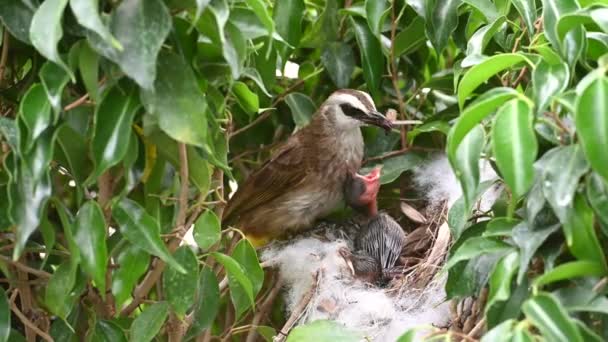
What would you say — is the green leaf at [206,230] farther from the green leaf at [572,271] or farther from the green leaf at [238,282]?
the green leaf at [572,271]

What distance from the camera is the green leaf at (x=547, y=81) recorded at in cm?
119

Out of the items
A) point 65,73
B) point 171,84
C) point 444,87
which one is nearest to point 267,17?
point 171,84

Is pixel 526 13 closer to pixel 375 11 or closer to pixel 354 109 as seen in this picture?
pixel 375 11

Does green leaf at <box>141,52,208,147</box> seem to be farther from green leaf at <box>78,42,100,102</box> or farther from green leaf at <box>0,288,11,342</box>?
green leaf at <box>0,288,11,342</box>

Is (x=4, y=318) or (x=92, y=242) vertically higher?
(x=92, y=242)

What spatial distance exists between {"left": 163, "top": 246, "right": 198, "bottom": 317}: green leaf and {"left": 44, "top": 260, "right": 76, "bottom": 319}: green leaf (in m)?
0.14

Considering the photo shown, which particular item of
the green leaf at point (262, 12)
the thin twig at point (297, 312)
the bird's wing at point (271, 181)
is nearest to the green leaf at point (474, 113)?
the green leaf at point (262, 12)

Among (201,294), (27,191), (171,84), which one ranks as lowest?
(201,294)

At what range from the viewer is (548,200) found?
1.17 meters

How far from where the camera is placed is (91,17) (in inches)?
46.0

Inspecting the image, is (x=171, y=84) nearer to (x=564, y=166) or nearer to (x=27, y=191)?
(x=27, y=191)

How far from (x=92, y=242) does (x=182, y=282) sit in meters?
Result: 0.19

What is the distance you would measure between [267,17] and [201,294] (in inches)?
20.0

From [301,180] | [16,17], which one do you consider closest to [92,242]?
[16,17]
